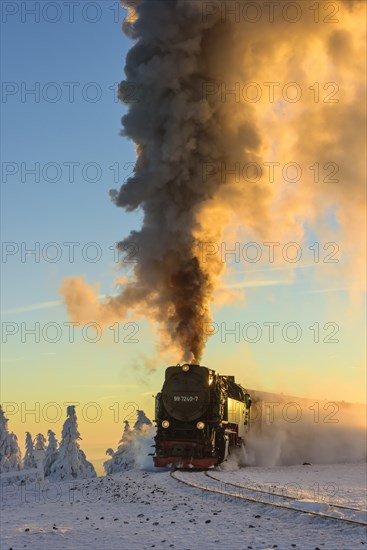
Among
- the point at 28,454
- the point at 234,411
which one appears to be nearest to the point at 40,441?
the point at 28,454

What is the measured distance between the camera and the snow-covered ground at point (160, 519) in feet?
33.4

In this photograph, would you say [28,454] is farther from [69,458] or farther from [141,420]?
[141,420]

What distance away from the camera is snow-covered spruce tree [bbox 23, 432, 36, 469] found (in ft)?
166

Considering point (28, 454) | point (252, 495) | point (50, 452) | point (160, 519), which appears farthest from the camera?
point (28, 454)

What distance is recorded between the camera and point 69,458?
1702 inches

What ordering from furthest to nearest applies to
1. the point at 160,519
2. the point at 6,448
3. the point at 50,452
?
1. the point at 50,452
2. the point at 6,448
3. the point at 160,519

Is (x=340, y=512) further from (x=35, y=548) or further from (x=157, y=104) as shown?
(x=157, y=104)

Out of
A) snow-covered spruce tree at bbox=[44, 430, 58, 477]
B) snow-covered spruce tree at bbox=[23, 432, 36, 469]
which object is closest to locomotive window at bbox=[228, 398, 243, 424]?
snow-covered spruce tree at bbox=[44, 430, 58, 477]

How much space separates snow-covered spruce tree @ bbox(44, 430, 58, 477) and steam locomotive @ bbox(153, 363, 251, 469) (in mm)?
23548

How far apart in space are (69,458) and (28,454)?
1098cm

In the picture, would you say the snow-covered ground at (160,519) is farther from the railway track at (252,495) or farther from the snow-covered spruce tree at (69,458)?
the snow-covered spruce tree at (69,458)

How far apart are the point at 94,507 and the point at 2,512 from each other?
218cm

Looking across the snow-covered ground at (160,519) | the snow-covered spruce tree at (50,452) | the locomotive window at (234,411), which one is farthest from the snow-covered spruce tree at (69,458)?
the snow-covered ground at (160,519)

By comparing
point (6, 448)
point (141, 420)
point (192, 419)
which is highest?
point (192, 419)
